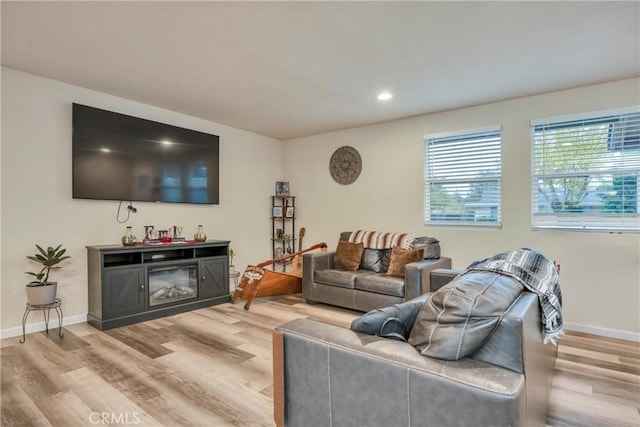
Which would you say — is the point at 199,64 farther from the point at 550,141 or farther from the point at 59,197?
the point at 550,141

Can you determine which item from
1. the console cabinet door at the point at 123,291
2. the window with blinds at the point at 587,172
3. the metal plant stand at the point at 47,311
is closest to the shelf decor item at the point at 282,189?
the console cabinet door at the point at 123,291

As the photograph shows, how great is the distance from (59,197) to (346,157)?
11.6ft

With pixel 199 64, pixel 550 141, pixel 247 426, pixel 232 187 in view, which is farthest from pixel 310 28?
pixel 232 187

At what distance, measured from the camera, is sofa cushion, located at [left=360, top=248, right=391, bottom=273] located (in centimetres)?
A: 416

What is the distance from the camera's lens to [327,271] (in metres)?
Result: 4.14

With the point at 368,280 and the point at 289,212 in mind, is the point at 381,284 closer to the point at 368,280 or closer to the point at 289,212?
the point at 368,280

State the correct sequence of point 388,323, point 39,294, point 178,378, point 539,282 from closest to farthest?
point 388,323, point 539,282, point 178,378, point 39,294

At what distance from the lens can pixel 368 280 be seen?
3.74 m

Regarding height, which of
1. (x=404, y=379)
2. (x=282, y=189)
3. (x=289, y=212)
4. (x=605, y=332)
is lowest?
(x=605, y=332)

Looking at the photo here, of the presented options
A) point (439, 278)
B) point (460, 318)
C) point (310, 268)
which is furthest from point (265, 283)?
point (460, 318)

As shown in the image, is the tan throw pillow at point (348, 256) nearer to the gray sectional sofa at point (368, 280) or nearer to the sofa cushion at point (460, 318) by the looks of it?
the gray sectional sofa at point (368, 280)

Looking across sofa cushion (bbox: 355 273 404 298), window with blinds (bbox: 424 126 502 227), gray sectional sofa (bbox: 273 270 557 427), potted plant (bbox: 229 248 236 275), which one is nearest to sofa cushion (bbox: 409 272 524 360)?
gray sectional sofa (bbox: 273 270 557 427)

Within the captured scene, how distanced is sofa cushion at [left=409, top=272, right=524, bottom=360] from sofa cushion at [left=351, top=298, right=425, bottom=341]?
10 centimetres

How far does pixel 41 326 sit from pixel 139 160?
1907mm
